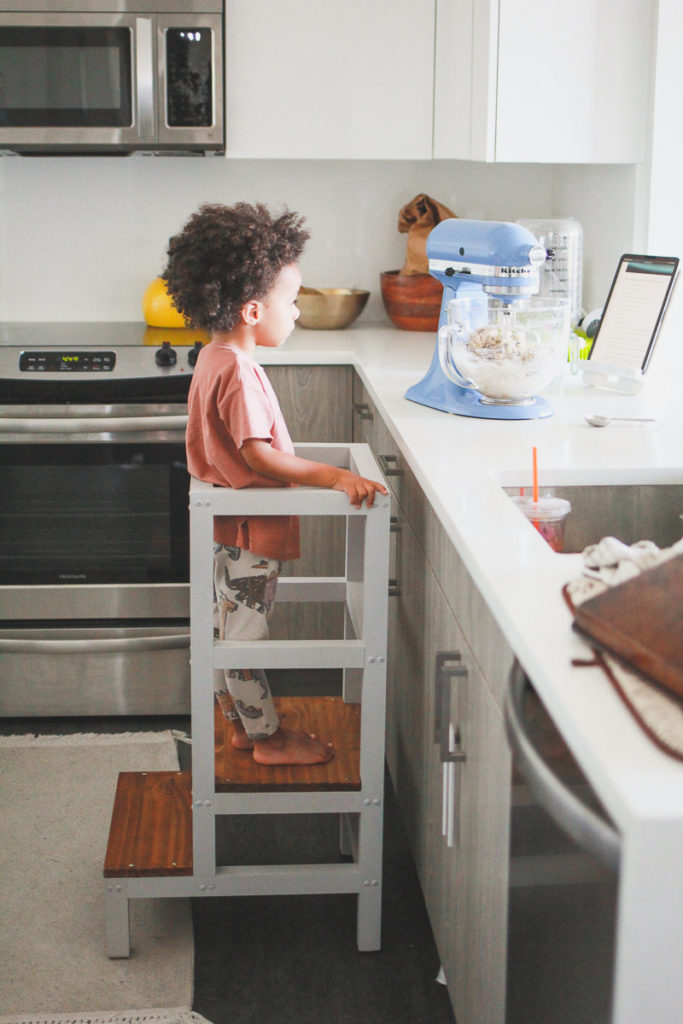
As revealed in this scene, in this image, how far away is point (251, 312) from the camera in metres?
1.86

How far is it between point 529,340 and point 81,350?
1.28 m

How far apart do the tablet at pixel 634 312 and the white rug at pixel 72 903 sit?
4.33 ft

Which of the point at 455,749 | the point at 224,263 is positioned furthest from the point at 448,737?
the point at 224,263

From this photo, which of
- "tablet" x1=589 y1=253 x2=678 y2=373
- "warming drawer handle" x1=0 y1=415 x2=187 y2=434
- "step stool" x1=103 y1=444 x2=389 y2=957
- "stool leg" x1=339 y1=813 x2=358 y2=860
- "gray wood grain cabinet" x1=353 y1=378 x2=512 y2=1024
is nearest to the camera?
"gray wood grain cabinet" x1=353 y1=378 x2=512 y2=1024

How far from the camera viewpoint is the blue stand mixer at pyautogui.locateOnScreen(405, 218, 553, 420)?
1.96 m

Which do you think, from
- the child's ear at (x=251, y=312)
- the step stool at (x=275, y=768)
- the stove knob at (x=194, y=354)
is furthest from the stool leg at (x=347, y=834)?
the stove knob at (x=194, y=354)

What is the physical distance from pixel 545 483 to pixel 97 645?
1474 mm

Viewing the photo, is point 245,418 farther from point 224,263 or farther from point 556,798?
point 556,798

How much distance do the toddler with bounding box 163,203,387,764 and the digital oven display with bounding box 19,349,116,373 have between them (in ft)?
3.07

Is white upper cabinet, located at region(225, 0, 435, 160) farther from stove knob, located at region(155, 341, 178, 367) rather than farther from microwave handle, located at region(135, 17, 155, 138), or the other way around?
stove knob, located at region(155, 341, 178, 367)

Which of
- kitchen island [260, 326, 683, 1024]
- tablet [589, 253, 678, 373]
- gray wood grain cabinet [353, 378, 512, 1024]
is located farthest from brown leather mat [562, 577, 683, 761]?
tablet [589, 253, 678, 373]

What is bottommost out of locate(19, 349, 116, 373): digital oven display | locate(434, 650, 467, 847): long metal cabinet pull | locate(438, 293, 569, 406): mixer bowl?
locate(434, 650, 467, 847): long metal cabinet pull

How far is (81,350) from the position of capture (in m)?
2.84

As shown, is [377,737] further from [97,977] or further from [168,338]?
[168,338]
